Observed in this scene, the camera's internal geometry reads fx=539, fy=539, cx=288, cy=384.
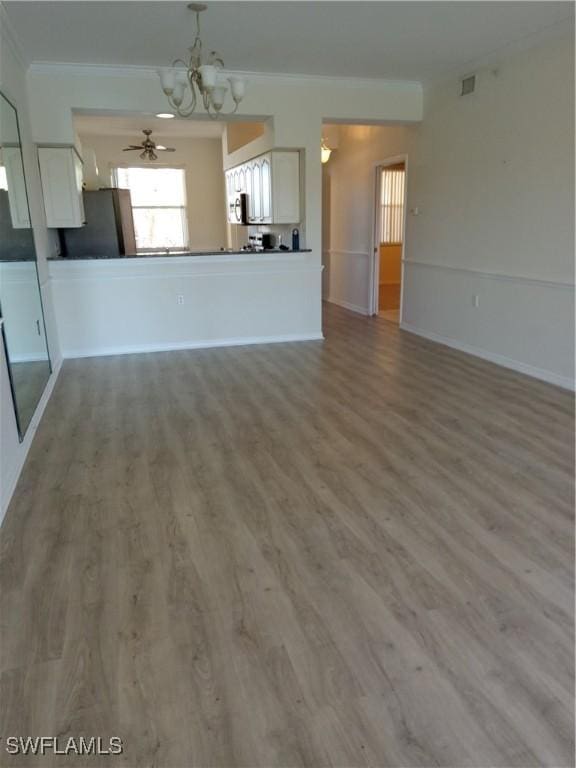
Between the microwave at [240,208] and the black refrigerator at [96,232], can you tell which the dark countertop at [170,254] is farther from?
the microwave at [240,208]

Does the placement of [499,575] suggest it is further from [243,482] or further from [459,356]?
[459,356]

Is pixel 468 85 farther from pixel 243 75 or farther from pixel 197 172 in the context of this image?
pixel 197 172

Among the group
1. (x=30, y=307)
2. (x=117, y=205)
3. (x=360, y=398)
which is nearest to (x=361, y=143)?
(x=117, y=205)

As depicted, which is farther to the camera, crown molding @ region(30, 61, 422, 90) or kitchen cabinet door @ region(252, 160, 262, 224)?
kitchen cabinet door @ region(252, 160, 262, 224)

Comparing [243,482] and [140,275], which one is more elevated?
[140,275]

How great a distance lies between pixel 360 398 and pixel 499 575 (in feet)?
7.27

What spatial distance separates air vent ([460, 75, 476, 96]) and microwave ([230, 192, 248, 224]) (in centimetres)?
304

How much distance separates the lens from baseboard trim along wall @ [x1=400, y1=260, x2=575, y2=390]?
446 cm

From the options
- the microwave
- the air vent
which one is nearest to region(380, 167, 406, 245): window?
the microwave

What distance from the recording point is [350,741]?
144cm

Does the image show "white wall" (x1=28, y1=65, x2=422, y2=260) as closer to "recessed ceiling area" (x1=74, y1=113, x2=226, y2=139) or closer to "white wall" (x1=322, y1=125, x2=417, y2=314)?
"white wall" (x1=322, y1=125, x2=417, y2=314)

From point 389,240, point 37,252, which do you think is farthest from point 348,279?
point 37,252

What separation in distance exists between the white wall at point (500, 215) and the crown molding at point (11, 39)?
3986 mm

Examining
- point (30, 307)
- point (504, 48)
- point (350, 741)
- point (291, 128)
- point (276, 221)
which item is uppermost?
point (504, 48)
